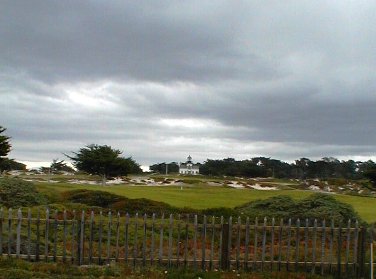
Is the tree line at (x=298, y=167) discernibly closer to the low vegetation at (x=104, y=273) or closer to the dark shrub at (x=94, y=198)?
the dark shrub at (x=94, y=198)

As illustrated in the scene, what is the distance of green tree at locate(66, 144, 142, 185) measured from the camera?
61.8 m

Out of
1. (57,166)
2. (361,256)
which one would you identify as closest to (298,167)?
(57,166)

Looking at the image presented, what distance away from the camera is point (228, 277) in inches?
448

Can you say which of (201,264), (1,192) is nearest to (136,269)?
(201,264)

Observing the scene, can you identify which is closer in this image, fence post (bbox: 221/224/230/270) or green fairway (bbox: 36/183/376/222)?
fence post (bbox: 221/224/230/270)

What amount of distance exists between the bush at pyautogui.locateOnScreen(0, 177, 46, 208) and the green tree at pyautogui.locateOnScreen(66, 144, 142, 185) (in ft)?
125

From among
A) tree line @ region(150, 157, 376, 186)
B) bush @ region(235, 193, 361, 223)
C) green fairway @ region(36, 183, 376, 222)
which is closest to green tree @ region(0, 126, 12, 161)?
green fairway @ region(36, 183, 376, 222)

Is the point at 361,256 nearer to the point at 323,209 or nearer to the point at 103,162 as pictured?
the point at 323,209

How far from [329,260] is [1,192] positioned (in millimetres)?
15371

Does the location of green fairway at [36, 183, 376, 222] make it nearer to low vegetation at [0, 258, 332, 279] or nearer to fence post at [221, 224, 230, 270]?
fence post at [221, 224, 230, 270]

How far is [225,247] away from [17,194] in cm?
1339

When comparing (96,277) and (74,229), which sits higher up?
(74,229)

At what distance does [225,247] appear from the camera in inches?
479

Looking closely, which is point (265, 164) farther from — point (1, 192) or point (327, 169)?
point (1, 192)
